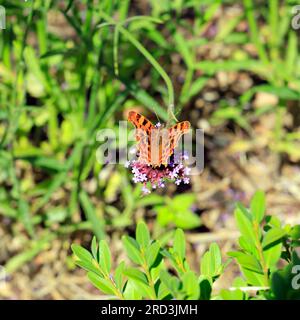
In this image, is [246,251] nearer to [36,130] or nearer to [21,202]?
[21,202]

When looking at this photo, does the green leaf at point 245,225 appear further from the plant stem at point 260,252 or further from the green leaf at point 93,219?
the green leaf at point 93,219

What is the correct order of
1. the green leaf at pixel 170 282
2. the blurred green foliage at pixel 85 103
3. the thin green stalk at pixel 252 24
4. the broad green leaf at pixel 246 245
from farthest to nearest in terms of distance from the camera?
the thin green stalk at pixel 252 24 → the blurred green foliage at pixel 85 103 → the broad green leaf at pixel 246 245 → the green leaf at pixel 170 282

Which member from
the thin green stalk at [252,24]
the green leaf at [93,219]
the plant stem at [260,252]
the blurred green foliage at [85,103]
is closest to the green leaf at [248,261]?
the plant stem at [260,252]

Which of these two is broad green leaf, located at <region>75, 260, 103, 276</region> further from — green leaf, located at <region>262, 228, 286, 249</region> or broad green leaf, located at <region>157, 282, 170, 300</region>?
green leaf, located at <region>262, 228, 286, 249</region>

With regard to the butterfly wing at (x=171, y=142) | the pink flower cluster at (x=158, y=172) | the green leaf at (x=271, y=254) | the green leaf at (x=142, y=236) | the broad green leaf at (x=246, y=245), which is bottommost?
the green leaf at (x=271, y=254)

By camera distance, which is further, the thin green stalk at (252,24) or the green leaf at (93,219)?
the thin green stalk at (252,24)

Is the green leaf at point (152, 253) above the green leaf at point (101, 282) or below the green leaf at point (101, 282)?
above

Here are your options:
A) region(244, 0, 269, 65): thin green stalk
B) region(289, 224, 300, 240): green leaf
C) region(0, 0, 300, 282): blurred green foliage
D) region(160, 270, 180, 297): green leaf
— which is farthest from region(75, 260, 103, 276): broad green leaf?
region(244, 0, 269, 65): thin green stalk

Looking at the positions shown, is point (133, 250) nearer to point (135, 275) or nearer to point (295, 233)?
point (135, 275)
